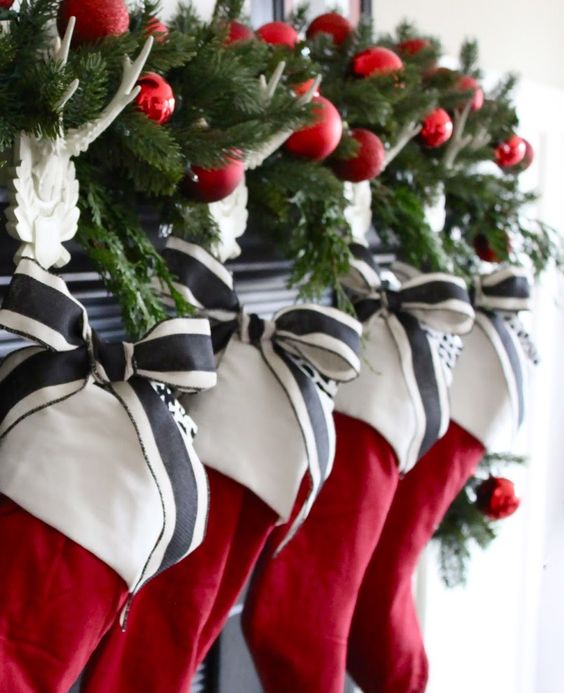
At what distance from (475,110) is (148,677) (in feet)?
2.46

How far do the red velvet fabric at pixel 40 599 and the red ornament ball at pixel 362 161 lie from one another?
1.43ft

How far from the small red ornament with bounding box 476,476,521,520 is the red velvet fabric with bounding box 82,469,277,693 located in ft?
1.83

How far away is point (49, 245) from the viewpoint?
0.62m

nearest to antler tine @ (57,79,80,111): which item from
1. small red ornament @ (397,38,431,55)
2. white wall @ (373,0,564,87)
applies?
small red ornament @ (397,38,431,55)

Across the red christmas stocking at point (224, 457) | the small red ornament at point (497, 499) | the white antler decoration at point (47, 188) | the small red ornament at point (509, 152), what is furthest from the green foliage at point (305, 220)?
the small red ornament at point (497, 499)

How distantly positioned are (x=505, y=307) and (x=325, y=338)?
39 centimetres

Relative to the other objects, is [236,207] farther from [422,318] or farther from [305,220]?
[422,318]

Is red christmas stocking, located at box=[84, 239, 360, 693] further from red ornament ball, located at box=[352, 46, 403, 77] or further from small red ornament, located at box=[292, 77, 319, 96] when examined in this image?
red ornament ball, located at box=[352, 46, 403, 77]

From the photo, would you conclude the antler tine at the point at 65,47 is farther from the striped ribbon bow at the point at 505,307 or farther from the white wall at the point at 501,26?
the white wall at the point at 501,26

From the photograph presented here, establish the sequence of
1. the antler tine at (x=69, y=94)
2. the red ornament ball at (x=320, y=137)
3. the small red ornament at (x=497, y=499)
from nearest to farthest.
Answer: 1. the antler tine at (x=69, y=94)
2. the red ornament ball at (x=320, y=137)
3. the small red ornament at (x=497, y=499)

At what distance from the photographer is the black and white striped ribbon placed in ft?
1.91

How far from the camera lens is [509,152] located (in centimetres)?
108

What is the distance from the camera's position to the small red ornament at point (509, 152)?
1081 mm

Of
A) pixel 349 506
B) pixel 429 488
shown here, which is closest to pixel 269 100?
pixel 349 506
